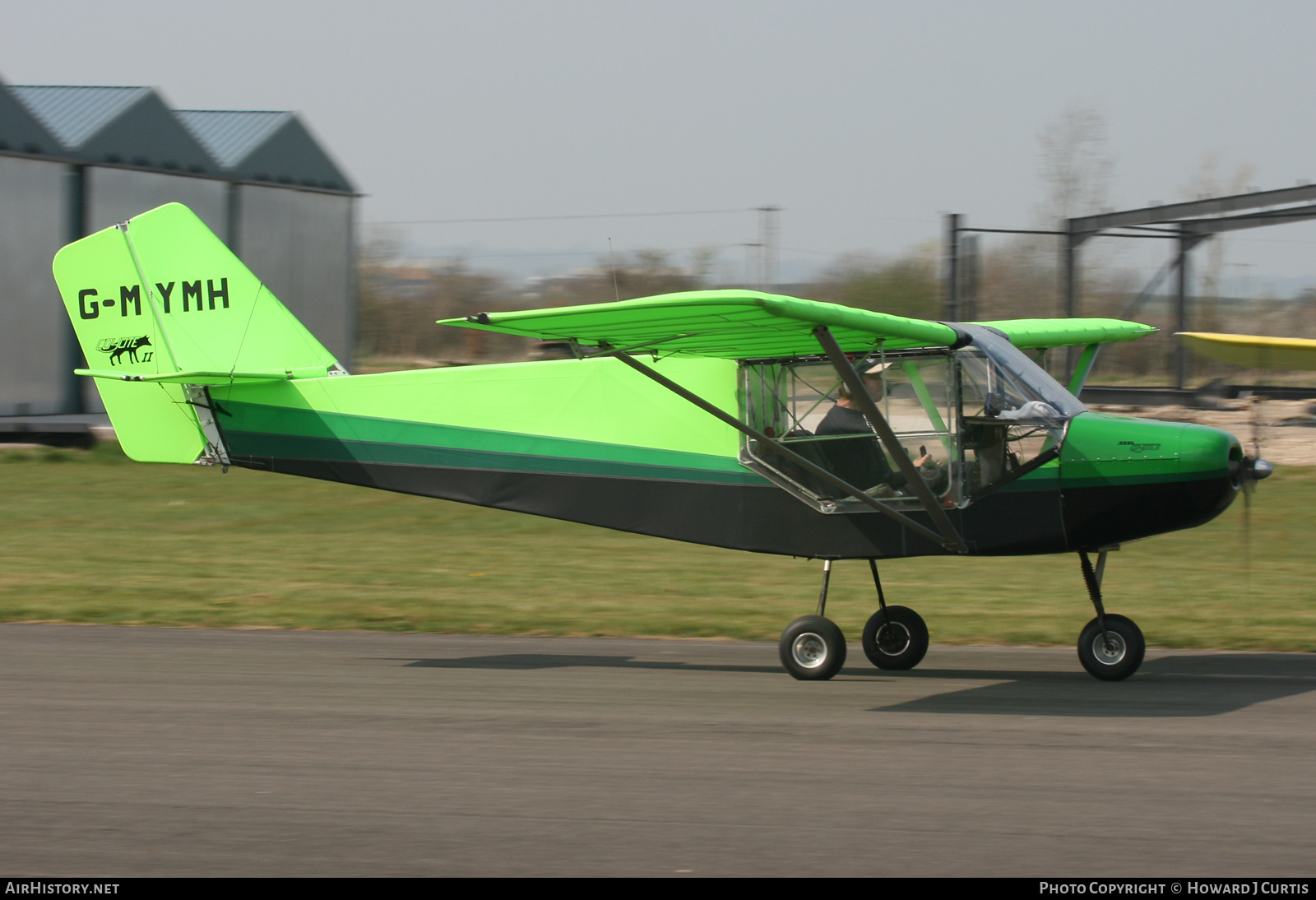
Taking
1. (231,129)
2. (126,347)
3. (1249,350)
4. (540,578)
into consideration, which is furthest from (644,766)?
(231,129)

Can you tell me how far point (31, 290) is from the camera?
24.3 metres

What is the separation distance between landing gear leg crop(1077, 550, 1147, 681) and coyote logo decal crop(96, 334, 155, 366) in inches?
261

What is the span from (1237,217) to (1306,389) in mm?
3348

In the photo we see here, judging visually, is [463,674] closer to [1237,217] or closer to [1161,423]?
[1161,423]

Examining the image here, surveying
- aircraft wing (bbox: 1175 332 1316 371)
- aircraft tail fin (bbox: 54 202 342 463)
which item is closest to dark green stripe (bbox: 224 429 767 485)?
aircraft tail fin (bbox: 54 202 342 463)

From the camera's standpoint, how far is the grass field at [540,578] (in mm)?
10555

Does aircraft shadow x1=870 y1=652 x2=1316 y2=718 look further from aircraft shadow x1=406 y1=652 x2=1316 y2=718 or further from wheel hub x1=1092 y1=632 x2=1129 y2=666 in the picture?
wheel hub x1=1092 y1=632 x2=1129 y2=666

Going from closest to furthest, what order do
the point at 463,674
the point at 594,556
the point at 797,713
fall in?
the point at 797,713, the point at 463,674, the point at 594,556

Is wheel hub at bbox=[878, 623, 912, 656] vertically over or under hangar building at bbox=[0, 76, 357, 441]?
under

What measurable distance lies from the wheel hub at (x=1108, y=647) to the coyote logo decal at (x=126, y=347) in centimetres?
683

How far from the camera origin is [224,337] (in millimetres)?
9367

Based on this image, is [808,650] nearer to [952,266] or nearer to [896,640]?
[896,640]

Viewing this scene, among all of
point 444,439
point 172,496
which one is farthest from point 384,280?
point 444,439

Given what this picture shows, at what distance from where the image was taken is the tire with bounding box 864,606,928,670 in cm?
865
